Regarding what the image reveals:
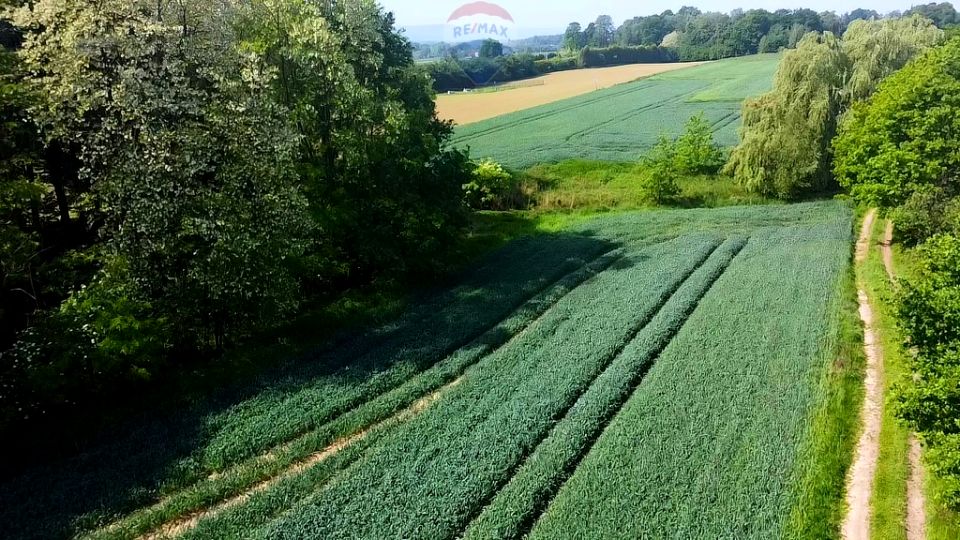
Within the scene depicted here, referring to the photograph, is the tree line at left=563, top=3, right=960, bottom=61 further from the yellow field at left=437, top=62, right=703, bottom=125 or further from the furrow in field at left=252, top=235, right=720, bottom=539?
the furrow in field at left=252, top=235, right=720, bottom=539

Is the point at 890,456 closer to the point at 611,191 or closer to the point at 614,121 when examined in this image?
the point at 611,191

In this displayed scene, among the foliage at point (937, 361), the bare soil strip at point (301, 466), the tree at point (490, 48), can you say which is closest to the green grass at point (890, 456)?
the foliage at point (937, 361)

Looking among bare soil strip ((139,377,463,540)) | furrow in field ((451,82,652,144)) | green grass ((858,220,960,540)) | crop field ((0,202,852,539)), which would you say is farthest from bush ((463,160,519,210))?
green grass ((858,220,960,540))

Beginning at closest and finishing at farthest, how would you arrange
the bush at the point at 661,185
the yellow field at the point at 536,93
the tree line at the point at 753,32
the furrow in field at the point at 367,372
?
the furrow in field at the point at 367,372
the bush at the point at 661,185
the yellow field at the point at 536,93
the tree line at the point at 753,32

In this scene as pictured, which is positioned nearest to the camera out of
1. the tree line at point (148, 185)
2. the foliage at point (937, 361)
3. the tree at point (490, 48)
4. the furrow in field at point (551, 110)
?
the foliage at point (937, 361)

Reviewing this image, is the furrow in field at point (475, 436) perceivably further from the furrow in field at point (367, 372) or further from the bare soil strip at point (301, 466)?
the furrow in field at point (367, 372)

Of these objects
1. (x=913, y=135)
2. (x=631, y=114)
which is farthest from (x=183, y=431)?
(x=631, y=114)
